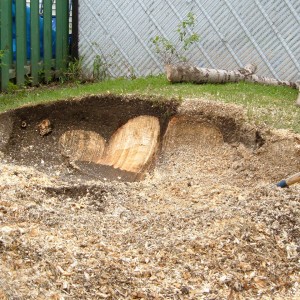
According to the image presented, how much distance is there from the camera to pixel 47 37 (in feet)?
29.9

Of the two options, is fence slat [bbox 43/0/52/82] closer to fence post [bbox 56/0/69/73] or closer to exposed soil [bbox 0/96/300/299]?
fence post [bbox 56/0/69/73]

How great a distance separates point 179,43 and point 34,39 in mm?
1913

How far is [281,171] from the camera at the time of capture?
6066 mm

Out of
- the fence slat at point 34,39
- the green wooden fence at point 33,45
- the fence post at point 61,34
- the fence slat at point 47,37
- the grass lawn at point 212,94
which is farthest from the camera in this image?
the fence post at point 61,34

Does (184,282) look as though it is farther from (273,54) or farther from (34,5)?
(34,5)

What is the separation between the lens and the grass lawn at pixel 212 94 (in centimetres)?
674

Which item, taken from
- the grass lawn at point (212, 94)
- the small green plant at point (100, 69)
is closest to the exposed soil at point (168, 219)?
the grass lawn at point (212, 94)

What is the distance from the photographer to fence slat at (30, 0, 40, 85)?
8852mm

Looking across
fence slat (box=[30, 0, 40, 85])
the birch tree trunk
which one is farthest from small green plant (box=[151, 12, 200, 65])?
fence slat (box=[30, 0, 40, 85])

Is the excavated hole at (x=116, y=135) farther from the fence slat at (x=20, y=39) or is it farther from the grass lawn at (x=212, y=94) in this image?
the fence slat at (x=20, y=39)

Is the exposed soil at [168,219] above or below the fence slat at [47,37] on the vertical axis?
below

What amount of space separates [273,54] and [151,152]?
2484 millimetres

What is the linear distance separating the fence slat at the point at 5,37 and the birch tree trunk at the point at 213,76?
82.4 inches

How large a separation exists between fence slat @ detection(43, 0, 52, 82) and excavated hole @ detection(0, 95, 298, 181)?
5.69 feet
